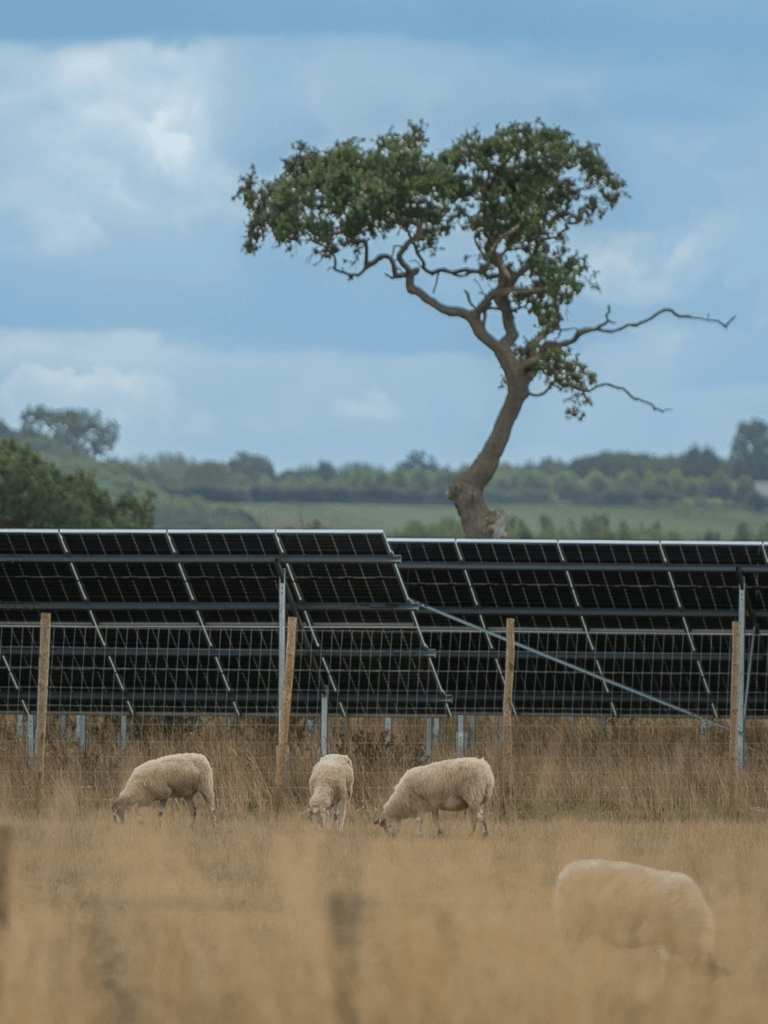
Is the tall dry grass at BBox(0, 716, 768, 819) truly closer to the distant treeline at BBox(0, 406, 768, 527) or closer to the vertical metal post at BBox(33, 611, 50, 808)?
the vertical metal post at BBox(33, 611, 50, 808)

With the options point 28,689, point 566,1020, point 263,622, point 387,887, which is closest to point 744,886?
point 387,887

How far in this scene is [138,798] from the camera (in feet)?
48.2

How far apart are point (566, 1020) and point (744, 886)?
5349 millimetres

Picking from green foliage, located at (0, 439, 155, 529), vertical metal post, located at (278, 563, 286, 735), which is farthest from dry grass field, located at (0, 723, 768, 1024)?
green foliage, located at (0, 439, 155, 529)

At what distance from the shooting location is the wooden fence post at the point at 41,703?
1559 cm

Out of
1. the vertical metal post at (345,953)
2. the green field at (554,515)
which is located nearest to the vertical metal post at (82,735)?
the vertical metal post at (345,953)

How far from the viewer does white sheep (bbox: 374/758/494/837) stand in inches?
560

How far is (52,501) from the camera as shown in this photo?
5888 centimetres

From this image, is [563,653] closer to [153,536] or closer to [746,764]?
[746,764]

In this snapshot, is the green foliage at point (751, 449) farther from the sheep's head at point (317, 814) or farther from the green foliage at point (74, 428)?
the sheep's head at point (317, 814)

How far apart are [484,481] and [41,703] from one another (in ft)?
69.9

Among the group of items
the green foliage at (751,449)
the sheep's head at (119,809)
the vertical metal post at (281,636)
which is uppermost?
the green foliage at (751,449)

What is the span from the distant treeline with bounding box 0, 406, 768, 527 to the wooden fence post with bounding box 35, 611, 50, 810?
105 meters

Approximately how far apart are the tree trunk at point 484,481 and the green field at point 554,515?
7978 centimetres
